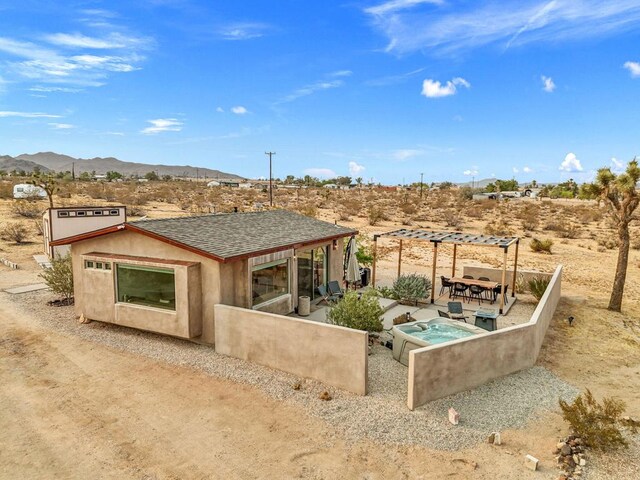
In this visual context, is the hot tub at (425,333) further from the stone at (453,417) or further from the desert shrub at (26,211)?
the desert shrub at (26,211)

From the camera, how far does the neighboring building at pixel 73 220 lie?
20375 millimetres

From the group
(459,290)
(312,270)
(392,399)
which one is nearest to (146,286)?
(312,270)

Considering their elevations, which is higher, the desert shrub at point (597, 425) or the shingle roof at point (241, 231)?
the shingle roof at point (241, 231)

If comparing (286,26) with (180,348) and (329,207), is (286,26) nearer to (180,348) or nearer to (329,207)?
(180,348)

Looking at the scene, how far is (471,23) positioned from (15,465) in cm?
2451

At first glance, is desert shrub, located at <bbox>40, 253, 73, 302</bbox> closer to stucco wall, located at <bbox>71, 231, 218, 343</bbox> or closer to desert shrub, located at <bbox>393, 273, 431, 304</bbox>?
stucco wall, located at <bbox>71, 231, 218, 343</bbox>

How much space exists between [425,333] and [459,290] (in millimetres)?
5332

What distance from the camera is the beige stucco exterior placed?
10891 millimetres

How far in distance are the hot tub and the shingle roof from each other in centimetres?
419

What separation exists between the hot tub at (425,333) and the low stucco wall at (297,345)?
1.86 m

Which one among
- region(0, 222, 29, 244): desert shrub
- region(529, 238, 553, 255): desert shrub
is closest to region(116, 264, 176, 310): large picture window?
region(0, 222, 29, 244): desert shrub

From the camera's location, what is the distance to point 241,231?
1374 centimetres

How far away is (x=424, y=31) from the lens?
1008 inches

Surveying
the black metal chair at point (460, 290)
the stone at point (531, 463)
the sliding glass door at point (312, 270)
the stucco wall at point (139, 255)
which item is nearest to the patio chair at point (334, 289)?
the sliding glass door at point (312, 270)
